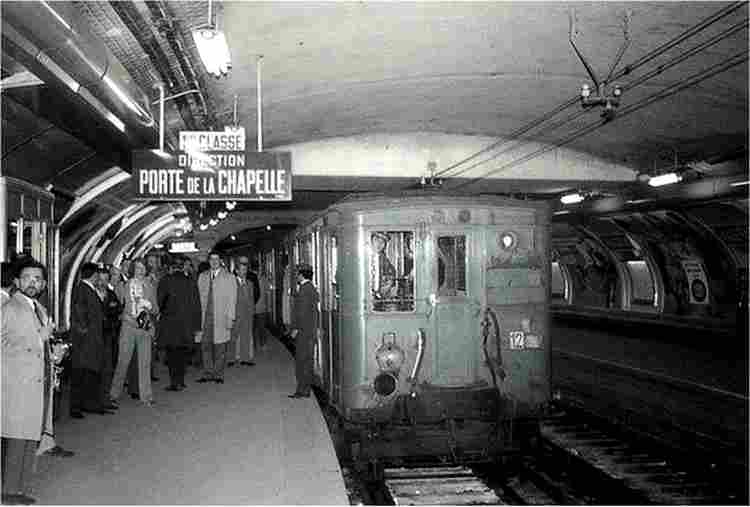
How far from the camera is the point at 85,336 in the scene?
27.1ft

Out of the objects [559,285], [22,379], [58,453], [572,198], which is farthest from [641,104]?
[559,285]

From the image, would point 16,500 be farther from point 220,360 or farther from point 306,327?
point 220,360

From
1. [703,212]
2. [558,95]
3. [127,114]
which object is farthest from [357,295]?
[703,212]

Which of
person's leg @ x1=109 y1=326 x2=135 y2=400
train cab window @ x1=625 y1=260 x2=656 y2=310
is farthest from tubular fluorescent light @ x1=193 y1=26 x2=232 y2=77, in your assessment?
train cab window @ x1=625 y1=260 x2=656 y2=310

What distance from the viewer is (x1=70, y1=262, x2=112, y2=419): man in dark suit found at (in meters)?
8.25

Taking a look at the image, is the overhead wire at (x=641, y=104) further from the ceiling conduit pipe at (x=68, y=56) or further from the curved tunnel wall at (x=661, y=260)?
the ceiling conduit pipe at (x=68, y=56)

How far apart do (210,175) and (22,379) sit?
3.10 meters

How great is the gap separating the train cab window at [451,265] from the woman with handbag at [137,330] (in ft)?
12.2

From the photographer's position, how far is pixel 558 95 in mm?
11266

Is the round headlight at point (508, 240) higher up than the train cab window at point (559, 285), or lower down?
higher up

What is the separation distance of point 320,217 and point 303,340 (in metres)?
1.64

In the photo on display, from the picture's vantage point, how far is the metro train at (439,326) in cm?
771

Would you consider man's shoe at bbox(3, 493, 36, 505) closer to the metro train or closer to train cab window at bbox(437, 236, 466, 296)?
the metro train

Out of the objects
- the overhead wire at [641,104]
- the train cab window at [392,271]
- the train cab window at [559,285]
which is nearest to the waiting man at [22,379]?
the train cab window at [392,271]
